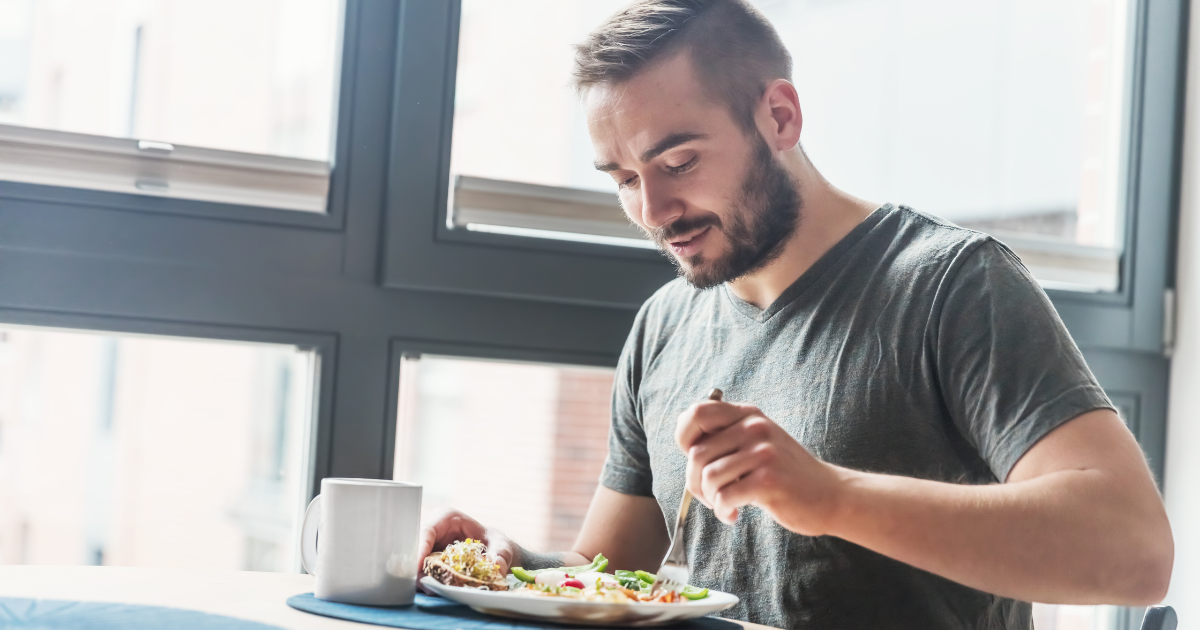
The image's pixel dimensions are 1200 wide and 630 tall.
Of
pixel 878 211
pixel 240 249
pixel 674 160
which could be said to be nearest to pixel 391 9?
pixel 240 249

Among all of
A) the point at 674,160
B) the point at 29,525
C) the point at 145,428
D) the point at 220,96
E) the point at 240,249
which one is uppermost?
the point at 220,96

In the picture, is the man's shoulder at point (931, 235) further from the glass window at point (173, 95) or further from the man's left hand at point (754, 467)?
the glass window at point (173, 95)

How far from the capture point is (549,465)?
2.93 m

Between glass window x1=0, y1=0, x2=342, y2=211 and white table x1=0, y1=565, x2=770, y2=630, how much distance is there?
0.68 metres

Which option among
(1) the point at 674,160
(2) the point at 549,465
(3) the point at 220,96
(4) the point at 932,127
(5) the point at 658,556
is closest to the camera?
(1) the point at 674,160

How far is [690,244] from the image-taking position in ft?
4.73

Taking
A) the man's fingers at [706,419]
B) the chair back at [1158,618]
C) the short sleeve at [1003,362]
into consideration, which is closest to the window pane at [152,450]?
the man's fingers at [706,419]

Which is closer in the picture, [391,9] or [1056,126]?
[391,9]

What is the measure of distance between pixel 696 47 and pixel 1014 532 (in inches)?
29.3

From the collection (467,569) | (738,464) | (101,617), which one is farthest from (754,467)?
(101,617)

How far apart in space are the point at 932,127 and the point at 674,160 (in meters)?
0.94

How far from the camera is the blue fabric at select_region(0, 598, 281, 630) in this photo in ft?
2.88

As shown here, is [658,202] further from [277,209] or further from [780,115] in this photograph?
[277,209]

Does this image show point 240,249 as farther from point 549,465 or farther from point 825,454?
point 549,465
